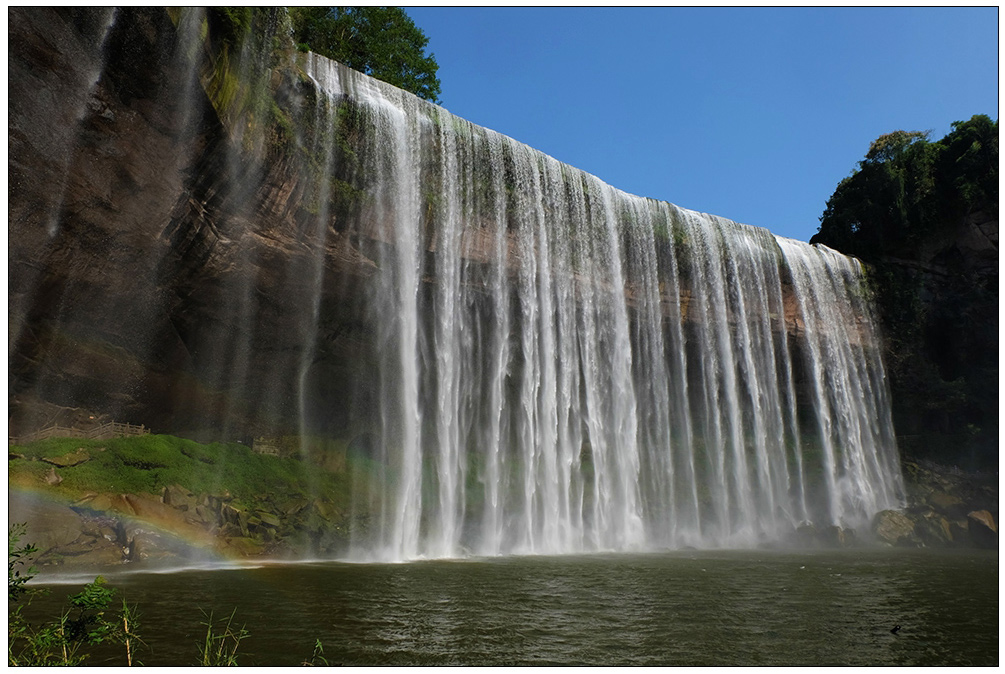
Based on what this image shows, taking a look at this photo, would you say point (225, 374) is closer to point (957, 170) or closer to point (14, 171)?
point (14, 171)

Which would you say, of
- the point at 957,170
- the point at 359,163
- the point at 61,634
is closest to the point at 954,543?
the point at 957,170

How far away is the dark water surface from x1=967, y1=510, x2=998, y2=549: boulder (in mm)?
11920

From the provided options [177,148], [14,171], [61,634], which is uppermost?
[177,148]

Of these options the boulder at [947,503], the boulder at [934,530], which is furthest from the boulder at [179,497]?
the boulder at [947,503]

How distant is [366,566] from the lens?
456 inches

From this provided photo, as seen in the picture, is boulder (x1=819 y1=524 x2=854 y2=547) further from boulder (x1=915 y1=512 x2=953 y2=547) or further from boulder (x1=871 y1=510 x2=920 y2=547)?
boulder (x1=915 y1=512 x2=953 y2=547)

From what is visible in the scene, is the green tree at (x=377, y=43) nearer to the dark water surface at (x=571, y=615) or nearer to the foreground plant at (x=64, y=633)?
the dark water surface at (x=571, y=615)

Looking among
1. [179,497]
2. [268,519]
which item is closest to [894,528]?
[268,519]

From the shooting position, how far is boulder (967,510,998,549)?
65.4 feet

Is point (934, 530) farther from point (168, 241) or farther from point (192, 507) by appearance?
point (168, 241)

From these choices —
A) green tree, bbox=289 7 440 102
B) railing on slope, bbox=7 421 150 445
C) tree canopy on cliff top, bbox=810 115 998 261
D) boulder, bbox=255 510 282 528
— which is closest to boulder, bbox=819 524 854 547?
tree canopy on cliff top, bbox=810 115 998 261

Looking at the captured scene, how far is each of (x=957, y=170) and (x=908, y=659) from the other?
103 ft

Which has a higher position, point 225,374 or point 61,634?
point 225,374

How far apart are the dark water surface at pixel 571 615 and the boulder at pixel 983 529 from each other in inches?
469
